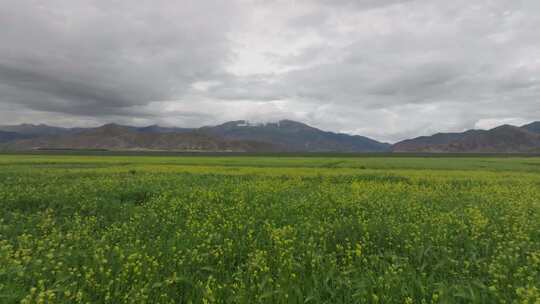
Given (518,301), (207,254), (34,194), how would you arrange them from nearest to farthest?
(518,301), (207,254), (34,194)

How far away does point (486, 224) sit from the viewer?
7.04 meters

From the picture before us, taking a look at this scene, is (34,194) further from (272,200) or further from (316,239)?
(316,239)

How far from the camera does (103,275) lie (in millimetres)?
4324

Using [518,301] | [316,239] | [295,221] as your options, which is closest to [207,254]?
[316,239]

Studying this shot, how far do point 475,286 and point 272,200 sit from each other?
7079mm

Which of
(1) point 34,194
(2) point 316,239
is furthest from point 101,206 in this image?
(2) point 316,239

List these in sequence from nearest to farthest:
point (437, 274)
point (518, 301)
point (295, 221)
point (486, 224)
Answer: point (518, 301)
point (437, 274)
point (486, 224)
point (295, 221)

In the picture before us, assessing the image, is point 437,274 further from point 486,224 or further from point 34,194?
point 34,194

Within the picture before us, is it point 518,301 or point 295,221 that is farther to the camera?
point 295,221

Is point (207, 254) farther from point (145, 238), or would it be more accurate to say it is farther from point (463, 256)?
point (463, 256)

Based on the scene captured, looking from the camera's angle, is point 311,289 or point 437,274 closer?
point 311,289

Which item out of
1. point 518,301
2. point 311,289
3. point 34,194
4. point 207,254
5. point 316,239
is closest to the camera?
point 518,301

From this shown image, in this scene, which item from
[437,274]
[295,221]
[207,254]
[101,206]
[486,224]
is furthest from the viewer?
[101,206]

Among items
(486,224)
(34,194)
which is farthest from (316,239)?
(34,194)
